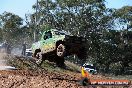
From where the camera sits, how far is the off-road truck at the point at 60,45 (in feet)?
60.1

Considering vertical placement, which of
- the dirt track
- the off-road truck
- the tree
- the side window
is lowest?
the dirt track

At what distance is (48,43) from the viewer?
19.5m

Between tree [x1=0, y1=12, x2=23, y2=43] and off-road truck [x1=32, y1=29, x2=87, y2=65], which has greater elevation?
tree [x1=0, y1=12, x2=23, y2=43]

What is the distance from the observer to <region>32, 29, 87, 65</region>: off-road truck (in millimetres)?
18327

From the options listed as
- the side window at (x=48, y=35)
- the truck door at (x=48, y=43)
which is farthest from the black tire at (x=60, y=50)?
the side window at (x=48, y=35)

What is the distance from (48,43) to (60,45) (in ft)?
4.48

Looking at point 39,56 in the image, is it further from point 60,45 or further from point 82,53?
point 82,53

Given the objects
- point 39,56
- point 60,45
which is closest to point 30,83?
point 60,45

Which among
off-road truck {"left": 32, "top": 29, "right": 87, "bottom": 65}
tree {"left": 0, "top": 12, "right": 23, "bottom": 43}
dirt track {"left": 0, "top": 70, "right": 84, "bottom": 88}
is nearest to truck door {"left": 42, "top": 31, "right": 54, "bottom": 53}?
off-road truck {"left": 32, "top": 29, "right": 87, "bottom": 65}

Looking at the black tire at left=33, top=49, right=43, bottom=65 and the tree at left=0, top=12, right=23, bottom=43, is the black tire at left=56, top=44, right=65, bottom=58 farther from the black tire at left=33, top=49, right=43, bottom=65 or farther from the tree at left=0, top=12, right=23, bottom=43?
the tree at left=0, top=12, right=23, bottom=43

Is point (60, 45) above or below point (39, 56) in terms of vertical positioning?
above

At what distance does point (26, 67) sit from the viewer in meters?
22.0

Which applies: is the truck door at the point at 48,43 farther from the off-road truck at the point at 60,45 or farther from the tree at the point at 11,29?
the tree at the point at 11,29

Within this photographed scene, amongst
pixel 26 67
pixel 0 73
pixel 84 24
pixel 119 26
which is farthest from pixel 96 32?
pixel 0 73
